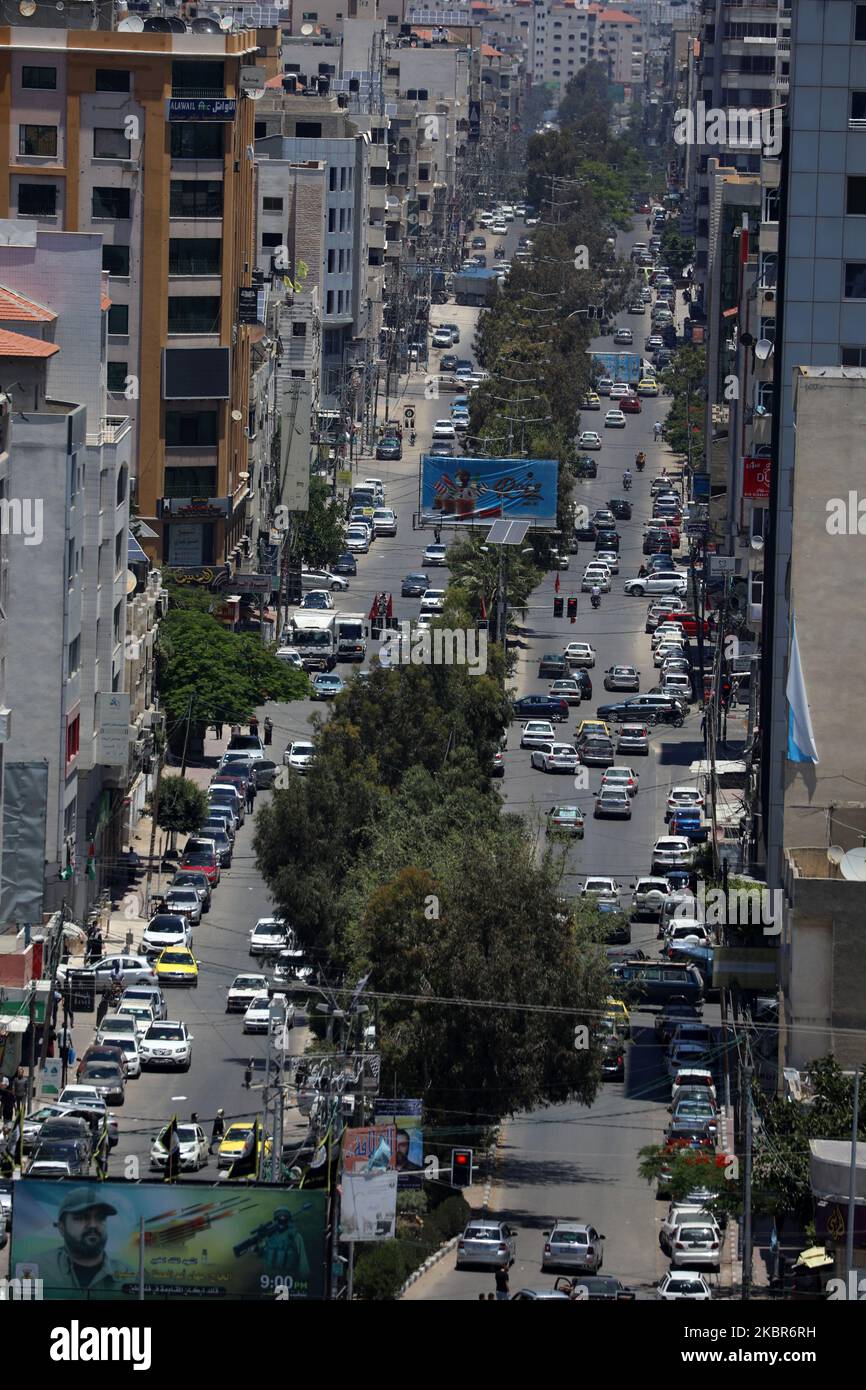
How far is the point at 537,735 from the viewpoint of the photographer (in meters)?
110

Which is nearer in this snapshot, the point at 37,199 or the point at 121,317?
the point at 37,199

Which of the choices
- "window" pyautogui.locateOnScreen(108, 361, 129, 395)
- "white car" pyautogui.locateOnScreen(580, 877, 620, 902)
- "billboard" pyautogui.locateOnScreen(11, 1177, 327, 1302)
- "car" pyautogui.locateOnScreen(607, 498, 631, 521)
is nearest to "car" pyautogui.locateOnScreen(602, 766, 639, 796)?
"white car" pyautogui.locateOnScreen(580, 877, 620, 902)

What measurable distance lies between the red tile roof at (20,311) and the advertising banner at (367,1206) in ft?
127

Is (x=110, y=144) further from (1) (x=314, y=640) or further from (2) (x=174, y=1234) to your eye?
(2) (x=174, y=1234)

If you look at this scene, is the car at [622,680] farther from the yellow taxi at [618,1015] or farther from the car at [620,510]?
the yellow taxi at [618,1015]

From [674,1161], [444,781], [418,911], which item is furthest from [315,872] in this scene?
[674,1161]

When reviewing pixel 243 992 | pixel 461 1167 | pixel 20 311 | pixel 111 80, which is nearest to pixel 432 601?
pixel 111 80

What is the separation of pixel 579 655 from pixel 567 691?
7162mm

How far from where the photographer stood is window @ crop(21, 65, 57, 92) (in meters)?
120

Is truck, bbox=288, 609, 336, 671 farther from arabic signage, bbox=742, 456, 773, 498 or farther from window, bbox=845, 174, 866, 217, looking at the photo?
window, bbox=845, 174, 866, 217

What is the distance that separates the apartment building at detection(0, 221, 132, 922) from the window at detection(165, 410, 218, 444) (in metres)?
32.5

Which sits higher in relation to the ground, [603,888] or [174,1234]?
[174,1234]

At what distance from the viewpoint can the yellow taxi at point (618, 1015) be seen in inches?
2638
